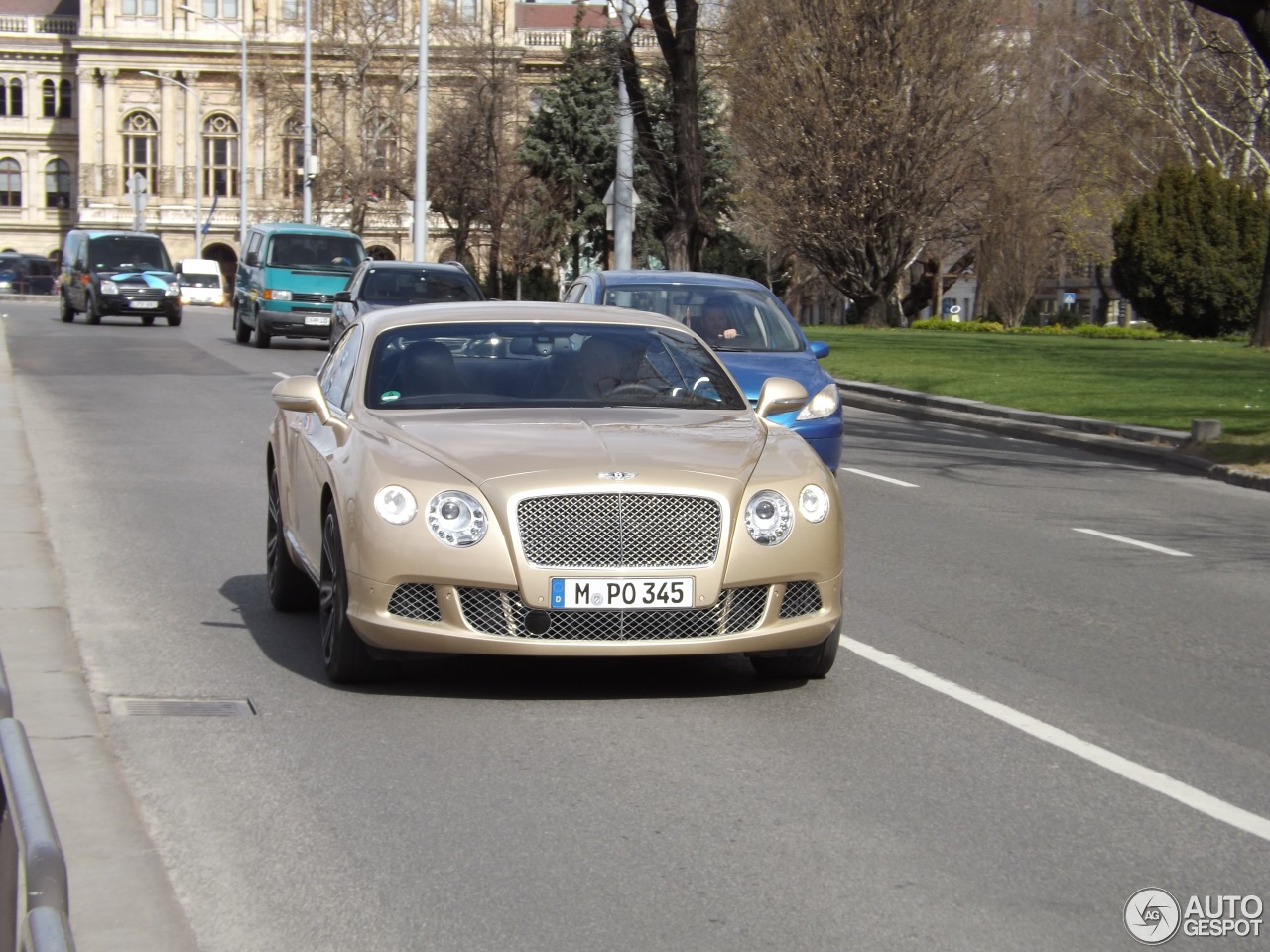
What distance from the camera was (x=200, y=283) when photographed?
83.2 m

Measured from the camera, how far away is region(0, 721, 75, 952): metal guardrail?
2.95 m

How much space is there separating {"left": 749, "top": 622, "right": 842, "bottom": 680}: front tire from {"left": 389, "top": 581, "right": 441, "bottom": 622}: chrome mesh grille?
4.51ft

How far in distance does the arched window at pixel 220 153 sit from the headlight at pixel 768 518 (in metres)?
102

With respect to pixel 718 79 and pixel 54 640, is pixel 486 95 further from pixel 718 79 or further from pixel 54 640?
pixel 54 640

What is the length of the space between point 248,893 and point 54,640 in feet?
11.0

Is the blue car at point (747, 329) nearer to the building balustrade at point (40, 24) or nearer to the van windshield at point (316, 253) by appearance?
the van windshield at point (316, 253)

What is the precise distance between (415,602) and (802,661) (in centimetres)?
156

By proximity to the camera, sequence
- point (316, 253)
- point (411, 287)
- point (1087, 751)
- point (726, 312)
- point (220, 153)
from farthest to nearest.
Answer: point (220, 153)
point (316, 253)
point (411, 287)
point (726, 312)
point (1087, 751)

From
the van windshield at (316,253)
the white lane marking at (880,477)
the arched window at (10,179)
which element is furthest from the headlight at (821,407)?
the arched window at (10,179)

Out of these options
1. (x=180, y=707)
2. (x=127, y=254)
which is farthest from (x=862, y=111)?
(x=180, y=707)

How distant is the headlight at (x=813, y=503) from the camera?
7020mm

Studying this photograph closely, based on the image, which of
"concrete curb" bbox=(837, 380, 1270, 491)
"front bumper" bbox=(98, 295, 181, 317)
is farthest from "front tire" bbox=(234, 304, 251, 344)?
"concrete curb" bbox=(837, 380, 1270, 491)

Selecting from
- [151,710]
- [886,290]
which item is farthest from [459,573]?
[886,290]

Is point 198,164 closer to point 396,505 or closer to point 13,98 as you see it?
point 13,98
